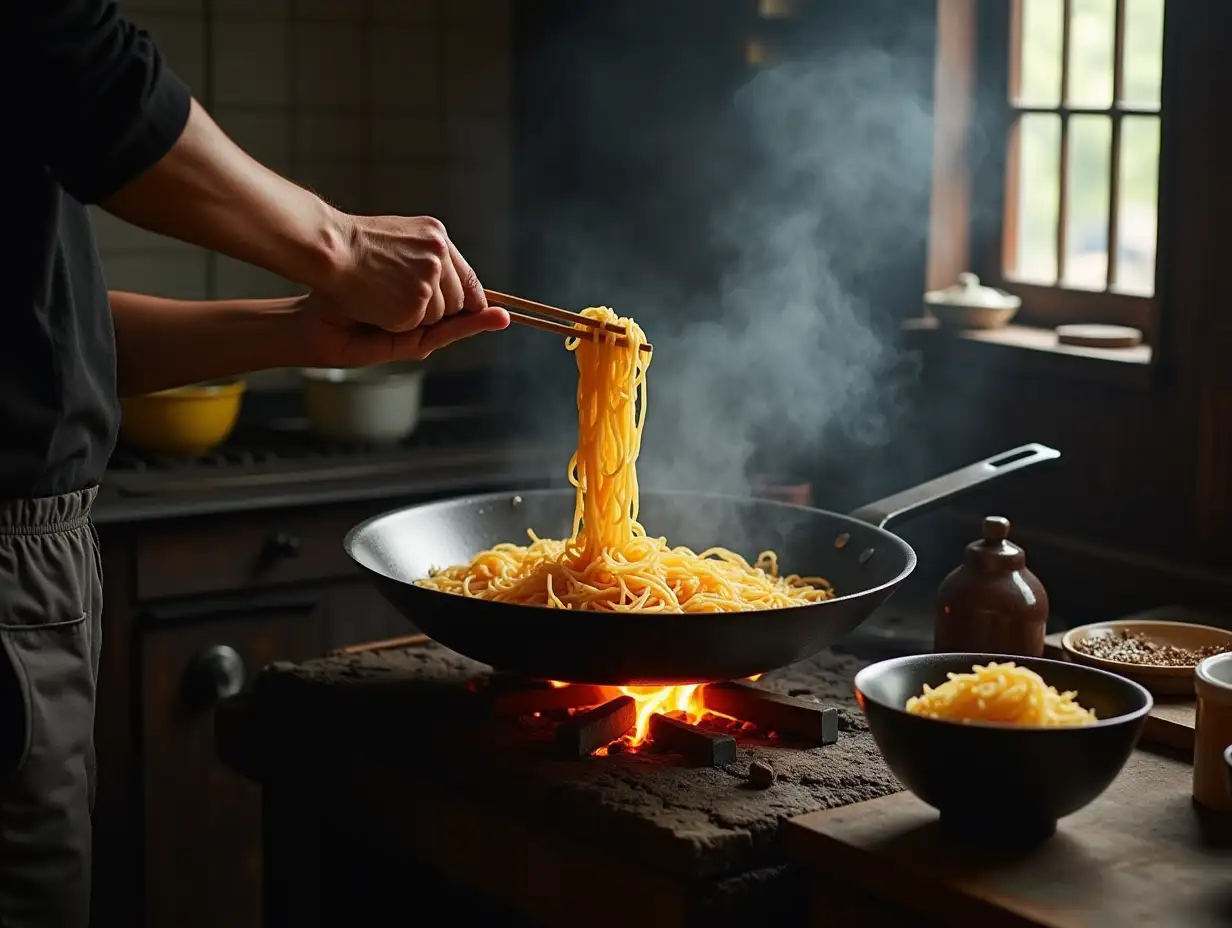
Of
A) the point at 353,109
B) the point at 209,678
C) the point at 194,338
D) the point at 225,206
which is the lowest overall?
the point at 209,678

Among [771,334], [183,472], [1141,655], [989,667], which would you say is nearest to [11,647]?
[989,667]

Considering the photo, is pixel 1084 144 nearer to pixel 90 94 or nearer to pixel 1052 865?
pixel 1052 865

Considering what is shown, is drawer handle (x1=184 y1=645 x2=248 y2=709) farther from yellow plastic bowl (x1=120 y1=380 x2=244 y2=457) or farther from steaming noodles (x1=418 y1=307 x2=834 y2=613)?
steaming noodles (x1=418 y1=307 x2=834 y2=613)

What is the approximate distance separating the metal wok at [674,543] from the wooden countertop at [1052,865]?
22cm

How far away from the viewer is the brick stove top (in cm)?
161

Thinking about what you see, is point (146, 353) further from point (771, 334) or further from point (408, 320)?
point (771, 334)

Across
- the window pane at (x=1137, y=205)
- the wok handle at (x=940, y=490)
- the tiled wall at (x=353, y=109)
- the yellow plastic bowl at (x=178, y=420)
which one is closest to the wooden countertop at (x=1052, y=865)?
the wok handle at (x=940, y=490)

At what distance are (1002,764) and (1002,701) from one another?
0.07 metres

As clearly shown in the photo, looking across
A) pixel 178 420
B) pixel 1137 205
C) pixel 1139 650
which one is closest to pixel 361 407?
pixel 178 420

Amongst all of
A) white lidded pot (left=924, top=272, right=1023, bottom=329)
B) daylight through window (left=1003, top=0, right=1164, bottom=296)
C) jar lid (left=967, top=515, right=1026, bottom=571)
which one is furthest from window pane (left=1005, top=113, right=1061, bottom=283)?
jar lid (left=967, top=515, right=1026, bottom=571)

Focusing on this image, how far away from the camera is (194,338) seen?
2.08 meters

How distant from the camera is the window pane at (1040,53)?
307 centimetres

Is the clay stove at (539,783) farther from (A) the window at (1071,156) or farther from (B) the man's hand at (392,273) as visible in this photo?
(A) the window at (1071,156)

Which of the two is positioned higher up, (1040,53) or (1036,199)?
(1040,53)
